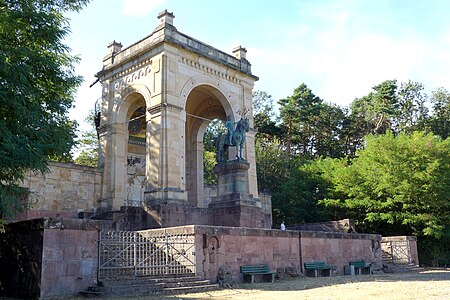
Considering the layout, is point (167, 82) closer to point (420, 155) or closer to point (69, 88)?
point (69, 88)

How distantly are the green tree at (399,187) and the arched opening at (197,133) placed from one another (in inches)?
325

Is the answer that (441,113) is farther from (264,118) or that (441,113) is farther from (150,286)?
(150,286)

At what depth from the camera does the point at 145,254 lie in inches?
490

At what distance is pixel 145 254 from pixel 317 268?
7.05 metres

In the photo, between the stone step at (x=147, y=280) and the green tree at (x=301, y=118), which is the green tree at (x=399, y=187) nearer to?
the stone step at (x=147, y=280)

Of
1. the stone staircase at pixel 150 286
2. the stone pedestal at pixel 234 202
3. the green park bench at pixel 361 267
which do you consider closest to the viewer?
the stone staircase at pixel 150 286

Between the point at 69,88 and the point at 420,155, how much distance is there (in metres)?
19.1

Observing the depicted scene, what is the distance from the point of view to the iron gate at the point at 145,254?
11109 mm

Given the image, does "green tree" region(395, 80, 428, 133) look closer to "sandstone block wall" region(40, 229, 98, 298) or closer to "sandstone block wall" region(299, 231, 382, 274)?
"sandstone block wall" region(299, 231, 382, 274)

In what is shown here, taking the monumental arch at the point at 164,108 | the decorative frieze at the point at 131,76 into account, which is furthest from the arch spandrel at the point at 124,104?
the decorative frieze at the point at 131,76

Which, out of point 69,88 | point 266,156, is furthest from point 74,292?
point 266,156

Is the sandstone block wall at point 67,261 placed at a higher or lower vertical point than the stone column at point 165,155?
lower

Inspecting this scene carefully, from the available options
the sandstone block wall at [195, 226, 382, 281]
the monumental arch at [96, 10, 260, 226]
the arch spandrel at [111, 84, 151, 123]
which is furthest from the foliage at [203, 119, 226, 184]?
the sandstone block wall at [195, 226, 382, 281]

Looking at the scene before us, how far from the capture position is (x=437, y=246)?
25422mm
